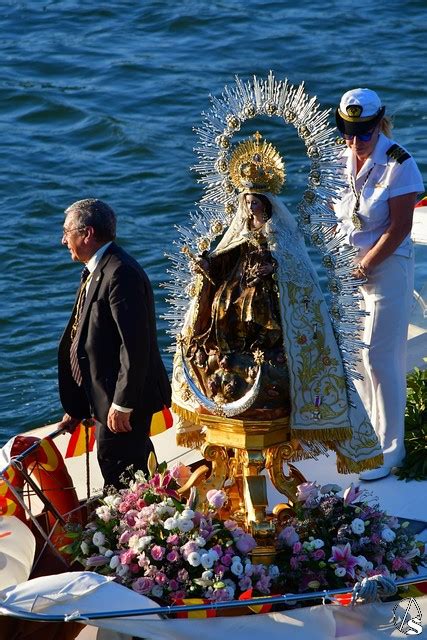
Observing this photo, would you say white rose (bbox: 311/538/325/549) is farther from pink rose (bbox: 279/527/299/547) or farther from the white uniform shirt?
the white uniform shirt

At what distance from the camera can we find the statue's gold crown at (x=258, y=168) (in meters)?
4.99

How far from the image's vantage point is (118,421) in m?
5.39

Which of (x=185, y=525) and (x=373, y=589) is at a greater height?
(x=185, y=525)

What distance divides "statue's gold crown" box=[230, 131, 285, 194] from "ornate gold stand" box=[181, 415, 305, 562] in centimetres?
83

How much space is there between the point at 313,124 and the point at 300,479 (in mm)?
1340

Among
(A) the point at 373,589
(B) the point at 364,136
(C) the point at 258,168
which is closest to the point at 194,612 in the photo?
(A) the point at 373,589

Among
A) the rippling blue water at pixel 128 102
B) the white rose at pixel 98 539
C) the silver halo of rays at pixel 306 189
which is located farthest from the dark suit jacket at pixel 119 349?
the rippling blue water at pixel 128 102

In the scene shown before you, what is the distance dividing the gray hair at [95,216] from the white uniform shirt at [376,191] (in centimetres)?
103

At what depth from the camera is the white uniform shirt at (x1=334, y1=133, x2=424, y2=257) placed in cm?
588

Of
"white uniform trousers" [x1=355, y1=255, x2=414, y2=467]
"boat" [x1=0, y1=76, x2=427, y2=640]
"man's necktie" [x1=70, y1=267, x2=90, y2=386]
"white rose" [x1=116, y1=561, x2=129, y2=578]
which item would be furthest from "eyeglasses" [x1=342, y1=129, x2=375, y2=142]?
"white rose" [x1=116, y1=561, x2=129, y2=578]

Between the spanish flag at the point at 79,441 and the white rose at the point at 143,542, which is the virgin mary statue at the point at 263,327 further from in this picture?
the spanish flag at the point at 79,441

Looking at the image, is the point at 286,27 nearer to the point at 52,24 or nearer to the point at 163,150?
the point at 52,24

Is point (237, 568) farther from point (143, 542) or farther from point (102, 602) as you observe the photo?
point (102, 602)

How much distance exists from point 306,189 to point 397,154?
0.89 meters
